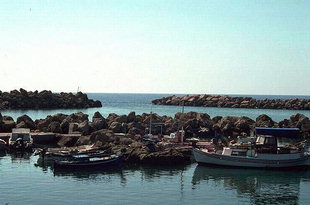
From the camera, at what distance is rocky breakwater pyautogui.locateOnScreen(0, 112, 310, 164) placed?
51219 millimetres

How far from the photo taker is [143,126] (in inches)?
2928

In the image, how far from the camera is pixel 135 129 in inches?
2749

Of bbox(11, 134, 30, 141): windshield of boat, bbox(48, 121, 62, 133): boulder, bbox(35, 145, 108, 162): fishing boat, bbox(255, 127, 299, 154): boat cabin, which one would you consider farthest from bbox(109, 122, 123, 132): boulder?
bbox(255, 127, 299, 154): boat cabin

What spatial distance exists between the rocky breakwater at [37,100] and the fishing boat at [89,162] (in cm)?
10685

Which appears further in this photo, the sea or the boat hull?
the boat hull

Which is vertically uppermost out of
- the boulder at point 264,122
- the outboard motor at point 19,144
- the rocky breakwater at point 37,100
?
the rocky breakwater at point 37,100

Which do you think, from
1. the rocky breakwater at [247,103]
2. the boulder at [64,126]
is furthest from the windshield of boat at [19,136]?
the rocky breakwater at [247,103]

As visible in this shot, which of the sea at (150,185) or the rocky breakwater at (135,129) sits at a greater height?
the rocky breakwater at (135,129)

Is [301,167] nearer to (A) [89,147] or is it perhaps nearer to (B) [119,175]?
(B) [119,175]

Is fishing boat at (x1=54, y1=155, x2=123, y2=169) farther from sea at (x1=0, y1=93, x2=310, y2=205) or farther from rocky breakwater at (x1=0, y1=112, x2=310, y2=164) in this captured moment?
rocky breakwater at (x1=0, y1=112, x2=310, y2=164)

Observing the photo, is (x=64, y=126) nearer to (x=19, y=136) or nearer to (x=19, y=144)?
(x=19, y=136)

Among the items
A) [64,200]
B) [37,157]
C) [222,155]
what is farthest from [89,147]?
[64,200]

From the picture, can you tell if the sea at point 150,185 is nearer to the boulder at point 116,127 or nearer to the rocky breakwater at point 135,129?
the rocky breakwater at point 135,129

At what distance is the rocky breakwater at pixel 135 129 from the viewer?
168ft
